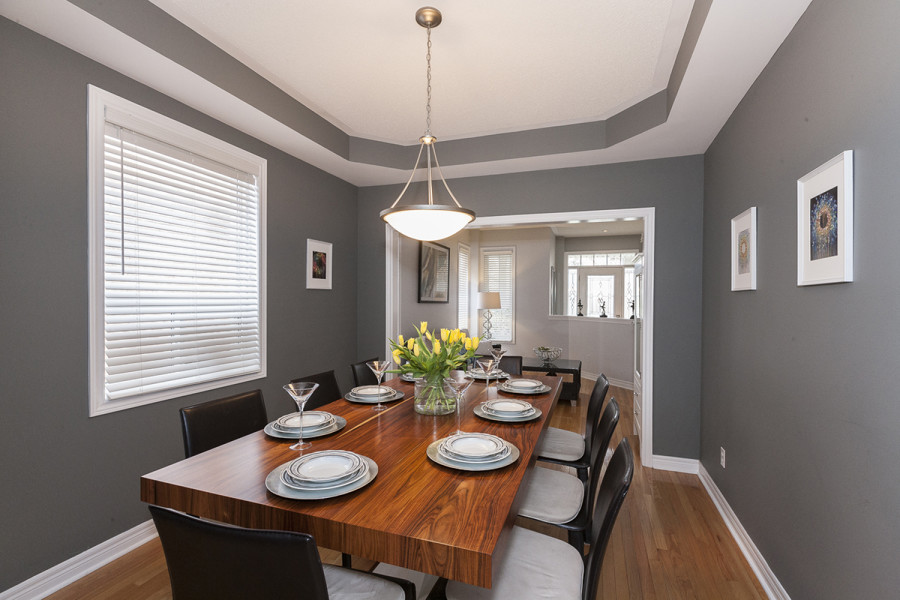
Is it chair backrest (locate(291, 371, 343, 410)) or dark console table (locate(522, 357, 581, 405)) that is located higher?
chair backrest (locate(291, 371, 343, 410))

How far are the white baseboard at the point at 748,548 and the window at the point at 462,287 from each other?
14.1 ft

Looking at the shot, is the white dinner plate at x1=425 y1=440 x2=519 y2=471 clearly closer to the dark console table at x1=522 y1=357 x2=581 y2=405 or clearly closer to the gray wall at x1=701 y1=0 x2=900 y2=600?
the gray wall at x1=701 y1=0 x2=900 y2=600

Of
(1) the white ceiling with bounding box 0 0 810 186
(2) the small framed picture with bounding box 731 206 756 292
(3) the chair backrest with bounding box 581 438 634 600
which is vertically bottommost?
(3) the chair backrest with bounding box 581 438 634 600

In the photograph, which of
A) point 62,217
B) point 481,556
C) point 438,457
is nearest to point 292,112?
point 62,217

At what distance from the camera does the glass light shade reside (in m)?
2.11

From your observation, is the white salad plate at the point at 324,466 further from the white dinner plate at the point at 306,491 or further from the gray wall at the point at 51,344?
the gray wall at the point at 51,344

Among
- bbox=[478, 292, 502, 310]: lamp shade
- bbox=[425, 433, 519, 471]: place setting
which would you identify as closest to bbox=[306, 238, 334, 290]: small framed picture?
bbox=[425, 433, 519, 471]: place setting

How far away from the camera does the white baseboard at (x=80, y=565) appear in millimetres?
1784

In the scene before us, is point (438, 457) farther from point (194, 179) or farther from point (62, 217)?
point (194, 179)

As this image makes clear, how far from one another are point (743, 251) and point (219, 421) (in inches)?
109

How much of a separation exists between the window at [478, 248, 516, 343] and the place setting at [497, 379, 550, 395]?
15.7 feet

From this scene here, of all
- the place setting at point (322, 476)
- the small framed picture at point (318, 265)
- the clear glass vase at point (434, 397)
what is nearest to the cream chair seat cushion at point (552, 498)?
the clear glass vase at point (434, 397)

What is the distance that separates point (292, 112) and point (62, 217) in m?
1.46

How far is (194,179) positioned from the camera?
100 inches
